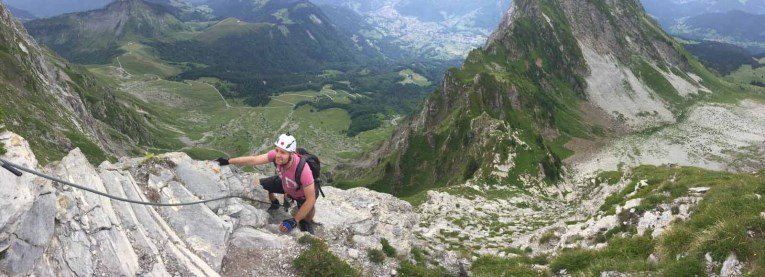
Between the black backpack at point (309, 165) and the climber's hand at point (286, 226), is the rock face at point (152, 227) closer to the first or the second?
the climber's hand at point (286, 226)

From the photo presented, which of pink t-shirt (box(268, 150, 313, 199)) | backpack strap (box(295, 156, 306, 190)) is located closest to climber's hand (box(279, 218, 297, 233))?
pink t-shirt (box(268, 150, 313, 199))

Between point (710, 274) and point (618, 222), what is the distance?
29.4 feet

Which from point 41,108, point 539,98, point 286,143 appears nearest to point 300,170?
point 286,143

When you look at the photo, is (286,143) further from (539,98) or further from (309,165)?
(539,98)

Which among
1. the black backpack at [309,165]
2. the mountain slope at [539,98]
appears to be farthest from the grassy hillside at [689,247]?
the mountain slope at [539,98]

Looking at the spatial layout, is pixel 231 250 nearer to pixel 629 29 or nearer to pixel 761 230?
pixel 761 230

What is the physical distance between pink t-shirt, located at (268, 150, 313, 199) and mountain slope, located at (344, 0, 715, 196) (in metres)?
42.3

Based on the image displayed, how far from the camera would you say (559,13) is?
591ft

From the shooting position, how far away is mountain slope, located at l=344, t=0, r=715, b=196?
6819cm

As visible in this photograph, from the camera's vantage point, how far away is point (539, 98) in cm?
12438

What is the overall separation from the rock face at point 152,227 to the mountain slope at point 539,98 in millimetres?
40476

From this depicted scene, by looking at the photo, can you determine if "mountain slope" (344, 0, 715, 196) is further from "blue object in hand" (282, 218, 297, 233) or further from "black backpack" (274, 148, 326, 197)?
"black backpack" (274, 148, 326, 197)

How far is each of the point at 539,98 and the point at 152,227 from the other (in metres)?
123

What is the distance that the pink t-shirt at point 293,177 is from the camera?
1573 centimetres
